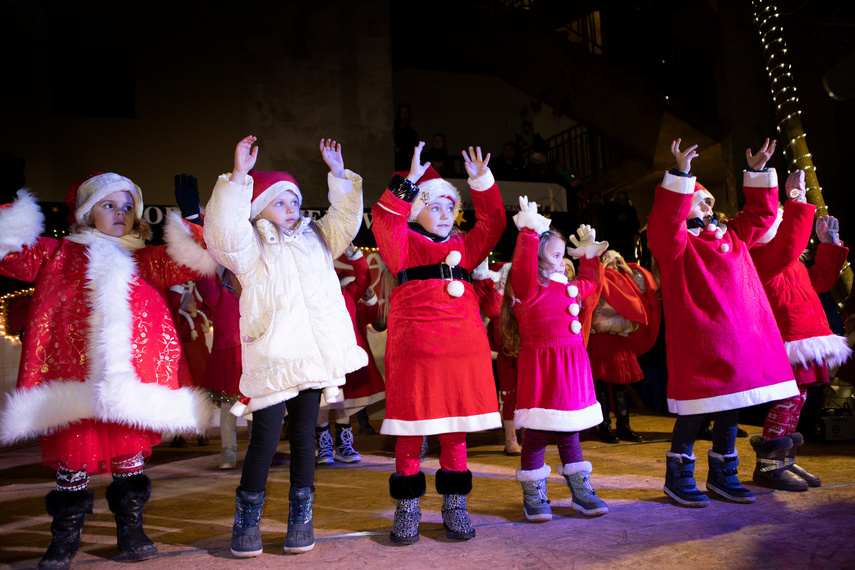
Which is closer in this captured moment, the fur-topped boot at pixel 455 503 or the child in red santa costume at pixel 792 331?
the fur-topped boot at pixel 455 503

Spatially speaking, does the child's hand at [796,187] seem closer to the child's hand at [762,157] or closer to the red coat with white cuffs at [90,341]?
the child's hand at [762,157]

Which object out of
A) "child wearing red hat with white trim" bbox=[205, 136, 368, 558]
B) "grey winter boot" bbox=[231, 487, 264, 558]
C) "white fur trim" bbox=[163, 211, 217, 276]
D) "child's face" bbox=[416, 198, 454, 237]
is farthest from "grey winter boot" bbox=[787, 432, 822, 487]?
"white fur trim" bbox=[163, 211, 217, 276]

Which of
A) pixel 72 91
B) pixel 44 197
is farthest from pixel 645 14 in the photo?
pixel 44 197

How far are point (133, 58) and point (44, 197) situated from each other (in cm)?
226

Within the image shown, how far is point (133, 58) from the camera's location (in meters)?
8.73

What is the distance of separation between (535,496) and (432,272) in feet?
3.56

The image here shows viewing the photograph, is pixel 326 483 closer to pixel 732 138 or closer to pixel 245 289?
pixel 245 289

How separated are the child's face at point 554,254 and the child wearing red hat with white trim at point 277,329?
1110 mm

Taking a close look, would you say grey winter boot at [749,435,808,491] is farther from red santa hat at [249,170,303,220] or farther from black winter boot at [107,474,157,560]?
black winter boot at [107,474,157,560]

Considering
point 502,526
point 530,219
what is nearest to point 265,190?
point 530,219

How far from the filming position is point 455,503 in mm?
2553

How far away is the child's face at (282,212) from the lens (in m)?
2.67

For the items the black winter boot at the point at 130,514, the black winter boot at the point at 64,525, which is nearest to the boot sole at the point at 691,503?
the black winter boot at the point at 130,514

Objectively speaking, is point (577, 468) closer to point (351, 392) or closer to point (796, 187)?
point (796, 187)
